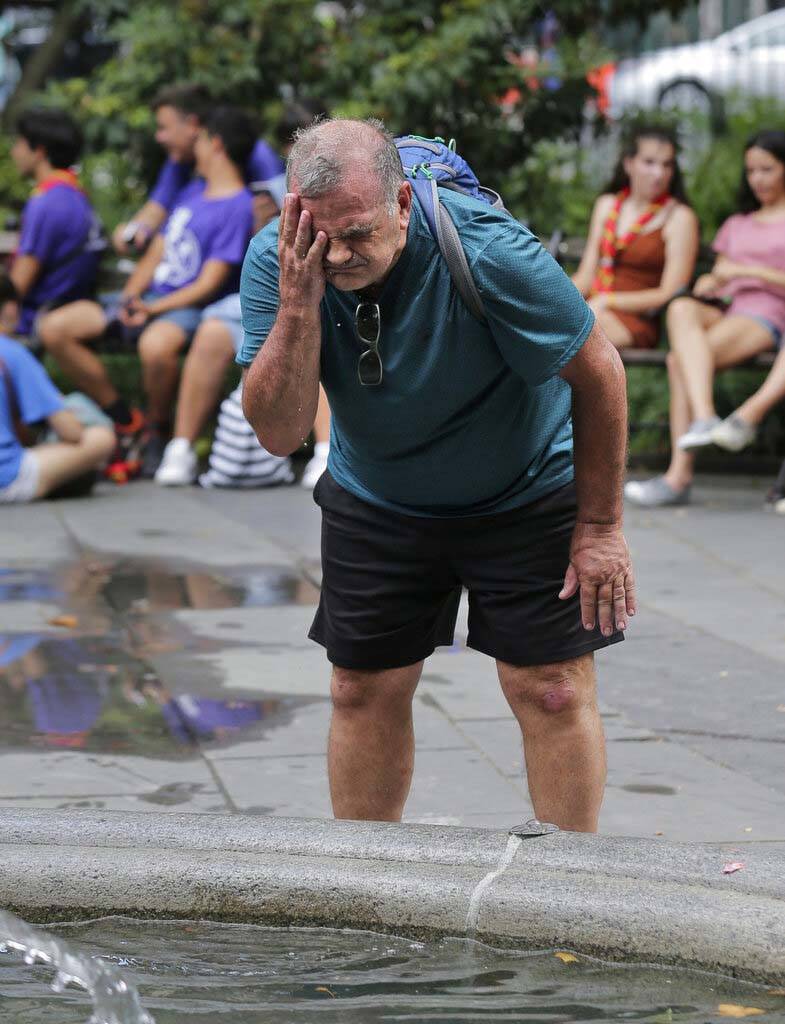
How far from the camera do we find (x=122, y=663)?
5.49 meters

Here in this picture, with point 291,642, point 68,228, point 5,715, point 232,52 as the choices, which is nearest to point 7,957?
point 5,715

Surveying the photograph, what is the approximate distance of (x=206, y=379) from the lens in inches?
350

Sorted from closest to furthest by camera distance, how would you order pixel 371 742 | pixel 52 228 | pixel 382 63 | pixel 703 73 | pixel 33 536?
pixel 371 742 → pixel 33 536 → pixel 52 228 → pixel 382 63 → pixel 703 73

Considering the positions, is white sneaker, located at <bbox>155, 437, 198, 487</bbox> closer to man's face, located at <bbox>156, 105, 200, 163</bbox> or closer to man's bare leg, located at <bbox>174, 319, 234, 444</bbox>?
man's bare leg, located at <bbox>174, 319, 234, 444</bbox>

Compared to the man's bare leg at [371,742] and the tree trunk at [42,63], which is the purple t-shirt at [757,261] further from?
the man's bare leg at [371,742]

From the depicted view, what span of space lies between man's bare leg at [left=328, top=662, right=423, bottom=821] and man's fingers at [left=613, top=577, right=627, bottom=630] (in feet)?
1.40

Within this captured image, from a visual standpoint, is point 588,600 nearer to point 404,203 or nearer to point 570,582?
point 570,582

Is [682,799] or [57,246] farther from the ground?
[57,246]

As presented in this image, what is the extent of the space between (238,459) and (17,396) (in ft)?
3.82

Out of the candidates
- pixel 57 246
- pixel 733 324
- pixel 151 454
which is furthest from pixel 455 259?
pixel 57 246

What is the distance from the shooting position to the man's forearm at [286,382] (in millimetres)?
3027

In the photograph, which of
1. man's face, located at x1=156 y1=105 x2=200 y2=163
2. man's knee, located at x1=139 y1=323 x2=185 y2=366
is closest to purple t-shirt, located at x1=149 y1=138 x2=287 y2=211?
man's face, located at x1=156 y1=105 x2=200 y2=163

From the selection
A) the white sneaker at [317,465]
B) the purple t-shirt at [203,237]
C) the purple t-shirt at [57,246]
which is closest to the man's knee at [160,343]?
the purple t-shirt at [203,237]

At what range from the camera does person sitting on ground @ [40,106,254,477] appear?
9.02m
